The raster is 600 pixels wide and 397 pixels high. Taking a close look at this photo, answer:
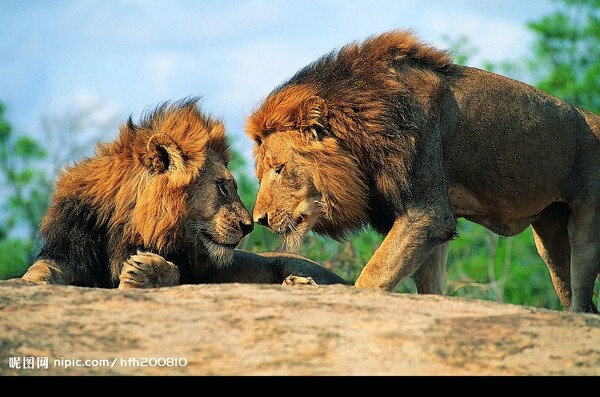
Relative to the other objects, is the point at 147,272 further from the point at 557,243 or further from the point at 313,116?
the point at 557,243

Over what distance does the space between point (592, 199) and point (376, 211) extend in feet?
5.72

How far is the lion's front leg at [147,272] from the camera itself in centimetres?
635

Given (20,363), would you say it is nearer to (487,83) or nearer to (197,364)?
(197,364)

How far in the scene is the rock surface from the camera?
13.8 ft

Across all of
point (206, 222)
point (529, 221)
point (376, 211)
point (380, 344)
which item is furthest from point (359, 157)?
point (380, 344)

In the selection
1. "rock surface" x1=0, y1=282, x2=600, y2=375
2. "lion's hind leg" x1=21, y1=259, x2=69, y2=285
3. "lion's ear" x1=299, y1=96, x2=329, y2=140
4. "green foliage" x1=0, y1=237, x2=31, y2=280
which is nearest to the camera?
"rock surface" x1=0, y1=282, x2=600, y2=375

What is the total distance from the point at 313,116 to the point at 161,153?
39.7 inches

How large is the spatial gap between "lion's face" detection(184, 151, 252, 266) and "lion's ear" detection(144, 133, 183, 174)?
18 cm

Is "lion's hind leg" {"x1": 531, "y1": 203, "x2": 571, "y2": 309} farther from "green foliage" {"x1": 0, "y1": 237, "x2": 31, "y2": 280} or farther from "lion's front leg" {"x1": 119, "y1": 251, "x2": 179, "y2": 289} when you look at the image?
"green foliage" {"x1": 0, "y1": 237, "x2": 31, "y2": 280}

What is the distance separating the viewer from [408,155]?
23.0ft

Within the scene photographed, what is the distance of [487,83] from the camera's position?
7746 mm

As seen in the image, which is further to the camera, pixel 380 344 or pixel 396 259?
pixel 396 259

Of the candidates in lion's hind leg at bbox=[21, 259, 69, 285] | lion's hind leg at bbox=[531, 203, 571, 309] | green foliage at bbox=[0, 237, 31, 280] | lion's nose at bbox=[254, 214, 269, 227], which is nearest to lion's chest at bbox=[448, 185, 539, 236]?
lion's hind leg at bbox=[531, 203, 571, 309]
